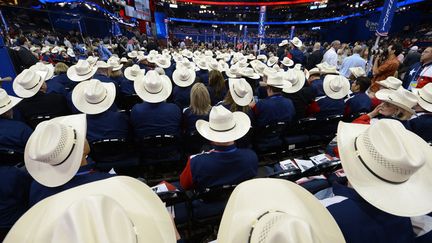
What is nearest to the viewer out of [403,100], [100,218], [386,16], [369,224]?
[100,218]

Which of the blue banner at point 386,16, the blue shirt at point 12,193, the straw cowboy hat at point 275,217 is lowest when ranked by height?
the blue shirt at point 12,193

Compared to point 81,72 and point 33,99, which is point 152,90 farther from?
point 81,72

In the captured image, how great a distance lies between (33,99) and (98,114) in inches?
72.4

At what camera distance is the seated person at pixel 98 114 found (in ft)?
8.68

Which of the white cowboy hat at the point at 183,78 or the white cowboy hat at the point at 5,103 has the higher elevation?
the white cowboy hat at the point at 5,103

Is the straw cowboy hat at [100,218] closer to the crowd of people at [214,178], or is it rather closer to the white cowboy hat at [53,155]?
the crowd of people at [214,178]

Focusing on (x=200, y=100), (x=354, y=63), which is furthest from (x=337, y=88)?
(x=354, y=63)

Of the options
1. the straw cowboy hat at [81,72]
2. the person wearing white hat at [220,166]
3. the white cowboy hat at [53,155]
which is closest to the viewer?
the white cowboy hat at [53,155]

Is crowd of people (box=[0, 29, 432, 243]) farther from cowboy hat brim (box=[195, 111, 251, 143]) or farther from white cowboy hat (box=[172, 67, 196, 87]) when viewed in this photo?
white cowboy hat (box=[172, 67, 196, 87])

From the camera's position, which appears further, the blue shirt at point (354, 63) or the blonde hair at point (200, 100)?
the blue shirt at point (354, 63)

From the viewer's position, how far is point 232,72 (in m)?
5.95

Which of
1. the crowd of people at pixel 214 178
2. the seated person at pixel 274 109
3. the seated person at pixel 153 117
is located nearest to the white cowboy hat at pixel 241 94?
the crowd of people at pixel 214 178

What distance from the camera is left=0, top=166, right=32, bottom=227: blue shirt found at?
175 centimetres

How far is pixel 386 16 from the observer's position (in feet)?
19.3
